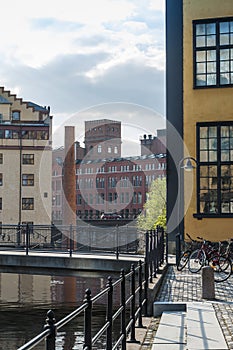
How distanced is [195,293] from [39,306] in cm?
1213

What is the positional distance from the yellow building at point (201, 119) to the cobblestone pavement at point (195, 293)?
219 inches

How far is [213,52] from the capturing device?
2441cm

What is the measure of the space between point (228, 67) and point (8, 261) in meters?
11.0

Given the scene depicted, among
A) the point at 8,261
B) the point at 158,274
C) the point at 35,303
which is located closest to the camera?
the point at 158,274

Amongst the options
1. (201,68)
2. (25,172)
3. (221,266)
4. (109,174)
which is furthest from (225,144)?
(109,174)

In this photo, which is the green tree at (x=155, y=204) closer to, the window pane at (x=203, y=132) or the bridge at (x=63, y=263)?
the window pane at (x=203, y=132)

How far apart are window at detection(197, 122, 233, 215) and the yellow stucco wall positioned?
0.28 meters

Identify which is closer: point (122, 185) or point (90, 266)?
point (90, 266)

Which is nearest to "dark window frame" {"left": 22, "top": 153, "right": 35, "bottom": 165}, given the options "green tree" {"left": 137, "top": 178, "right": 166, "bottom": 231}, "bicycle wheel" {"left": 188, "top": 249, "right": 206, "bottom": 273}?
"green tree" {"left": 137, "top": 178, "right": 166, "bottom": 231}

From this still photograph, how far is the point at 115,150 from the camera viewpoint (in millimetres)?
113062

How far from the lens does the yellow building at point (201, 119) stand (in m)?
24.0

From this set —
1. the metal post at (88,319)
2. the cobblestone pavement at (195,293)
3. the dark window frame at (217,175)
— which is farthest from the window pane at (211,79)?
the metal post at (88,319)

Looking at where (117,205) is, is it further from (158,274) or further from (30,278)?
(158,274)

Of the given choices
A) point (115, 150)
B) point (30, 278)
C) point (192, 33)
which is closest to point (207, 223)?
point (192, 33)
